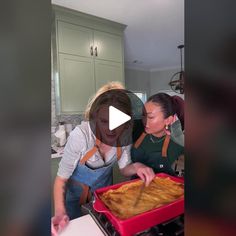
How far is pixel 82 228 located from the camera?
409 millimetres

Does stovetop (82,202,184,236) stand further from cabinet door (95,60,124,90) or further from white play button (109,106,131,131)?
cabinet door (95,60,124,90)

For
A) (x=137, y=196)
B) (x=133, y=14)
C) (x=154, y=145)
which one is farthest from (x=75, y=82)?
(x=137, y=196)

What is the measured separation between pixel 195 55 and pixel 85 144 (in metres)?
0.56

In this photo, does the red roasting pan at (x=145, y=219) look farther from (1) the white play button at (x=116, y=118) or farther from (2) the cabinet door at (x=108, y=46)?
(2) the cabinet door at (x=108, y=46)

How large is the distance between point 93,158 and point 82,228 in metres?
0.28

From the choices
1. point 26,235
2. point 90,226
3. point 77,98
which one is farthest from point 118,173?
point 77,98

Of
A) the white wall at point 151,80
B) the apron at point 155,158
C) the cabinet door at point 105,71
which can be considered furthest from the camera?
the cabinet door at point 105,71

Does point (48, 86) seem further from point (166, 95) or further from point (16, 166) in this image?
point (166, 95)

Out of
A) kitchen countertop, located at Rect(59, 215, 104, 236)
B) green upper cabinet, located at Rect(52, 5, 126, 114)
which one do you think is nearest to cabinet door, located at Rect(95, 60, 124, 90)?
green upper cabinet, located at Rect(52, 5, 126, 114)

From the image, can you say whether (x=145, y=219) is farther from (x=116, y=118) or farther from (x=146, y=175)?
(x=116, y=118)

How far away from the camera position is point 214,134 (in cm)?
10

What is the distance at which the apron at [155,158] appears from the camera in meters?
0.60

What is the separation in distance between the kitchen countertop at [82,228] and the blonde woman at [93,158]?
0.16 meters

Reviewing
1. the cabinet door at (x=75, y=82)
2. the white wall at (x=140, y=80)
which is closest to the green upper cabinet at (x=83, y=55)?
the cabinet door at (x=75, y=82)
